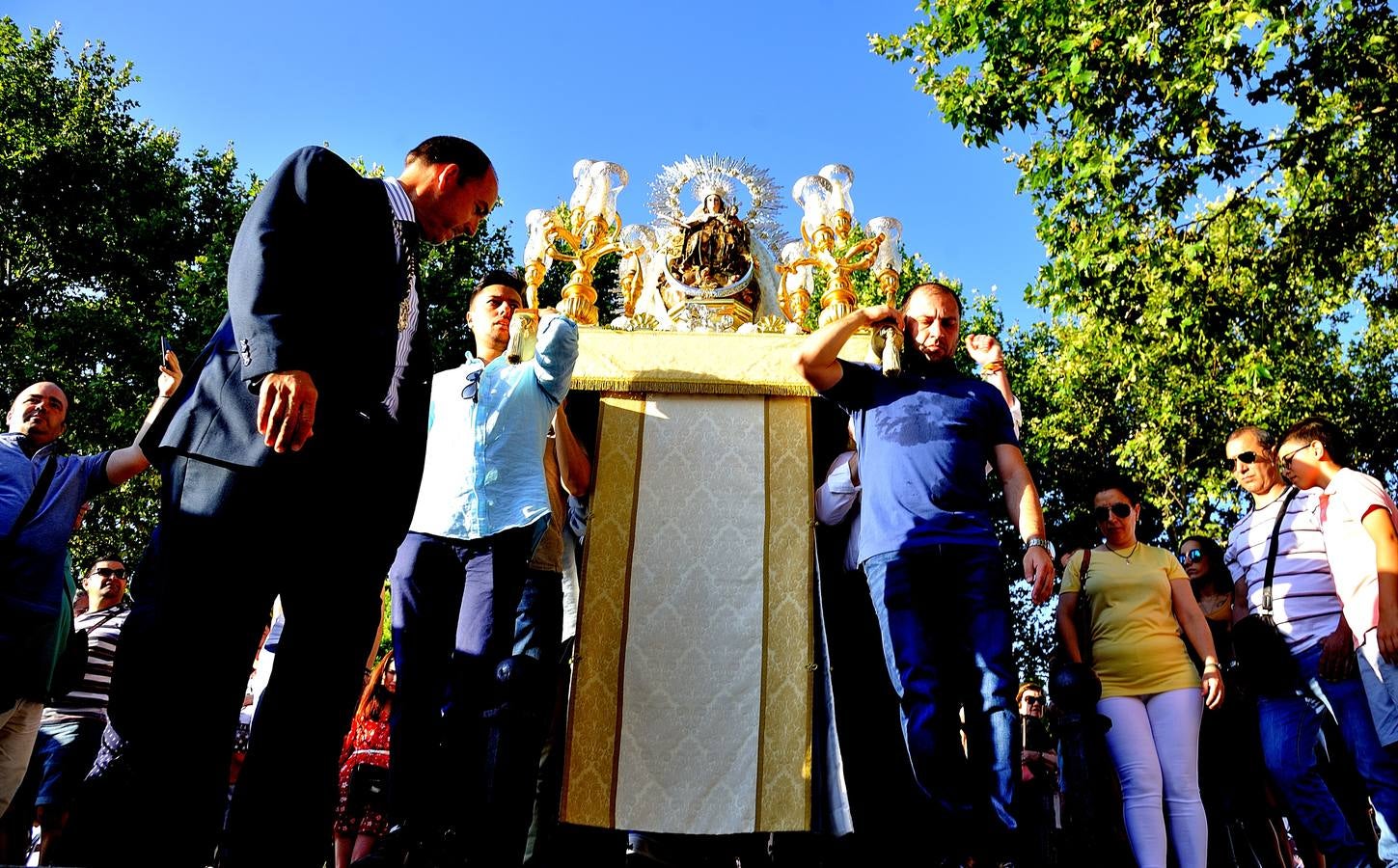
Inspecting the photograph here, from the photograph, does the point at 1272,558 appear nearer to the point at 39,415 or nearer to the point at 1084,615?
the point at 1084,615

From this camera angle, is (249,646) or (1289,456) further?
(1289,456)

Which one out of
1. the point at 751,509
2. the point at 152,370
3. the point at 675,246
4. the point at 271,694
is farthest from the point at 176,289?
the point at 271,694

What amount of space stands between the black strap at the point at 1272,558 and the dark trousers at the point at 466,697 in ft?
10.9

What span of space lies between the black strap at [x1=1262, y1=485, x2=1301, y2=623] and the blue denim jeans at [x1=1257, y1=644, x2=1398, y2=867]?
27 cm

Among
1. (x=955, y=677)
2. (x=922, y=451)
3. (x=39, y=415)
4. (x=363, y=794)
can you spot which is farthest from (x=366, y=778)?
(x=922, y=451)

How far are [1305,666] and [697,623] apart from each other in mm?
2705

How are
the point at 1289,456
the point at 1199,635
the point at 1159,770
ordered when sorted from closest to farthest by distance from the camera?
the point at 1159,770 → the point at 1199,635 → the point at 1289,456

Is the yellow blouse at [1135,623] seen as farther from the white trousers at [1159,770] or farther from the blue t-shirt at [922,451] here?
the blue t-shirt at [922,451]

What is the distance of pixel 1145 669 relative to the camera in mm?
4195

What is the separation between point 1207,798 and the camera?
5.22 metres

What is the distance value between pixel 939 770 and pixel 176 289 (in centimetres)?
1793

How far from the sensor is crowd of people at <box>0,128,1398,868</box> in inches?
88.8

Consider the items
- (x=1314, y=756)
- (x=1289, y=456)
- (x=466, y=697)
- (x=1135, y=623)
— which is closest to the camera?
(x=466, y=697)

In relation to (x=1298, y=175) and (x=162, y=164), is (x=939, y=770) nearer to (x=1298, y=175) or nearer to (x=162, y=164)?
(x=1298, y=175)
